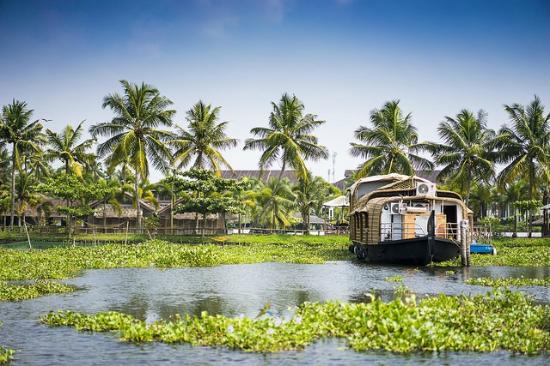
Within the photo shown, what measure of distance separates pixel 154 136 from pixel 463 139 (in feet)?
91.2

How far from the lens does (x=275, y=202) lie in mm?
65000

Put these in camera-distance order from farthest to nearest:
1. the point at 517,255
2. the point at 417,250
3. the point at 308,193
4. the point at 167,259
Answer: the point at 308,193 < the point at 517,255 < the point at 167,259 < the point at 417,250

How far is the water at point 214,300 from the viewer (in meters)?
12.9

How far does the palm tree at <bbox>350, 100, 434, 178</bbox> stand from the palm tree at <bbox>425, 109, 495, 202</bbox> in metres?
2.31

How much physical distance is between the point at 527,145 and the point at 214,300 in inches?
1595

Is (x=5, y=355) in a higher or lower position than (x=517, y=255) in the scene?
lower

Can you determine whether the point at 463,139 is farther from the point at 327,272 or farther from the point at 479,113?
the point at 327,272

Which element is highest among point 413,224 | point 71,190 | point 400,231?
point 71,190

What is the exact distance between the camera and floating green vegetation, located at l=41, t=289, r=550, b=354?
13.5m

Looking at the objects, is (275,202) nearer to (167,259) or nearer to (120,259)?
(120,259)

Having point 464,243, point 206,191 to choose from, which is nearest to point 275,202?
point 206,191

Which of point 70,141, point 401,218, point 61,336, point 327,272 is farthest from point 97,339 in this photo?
point 70,141

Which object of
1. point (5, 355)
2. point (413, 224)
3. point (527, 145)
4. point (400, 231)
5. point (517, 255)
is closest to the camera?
point (5, 355)

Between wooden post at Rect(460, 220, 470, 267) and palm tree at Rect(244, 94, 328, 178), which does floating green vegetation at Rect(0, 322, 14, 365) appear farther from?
palm tree at Rect(244, 94, 328, 178)
